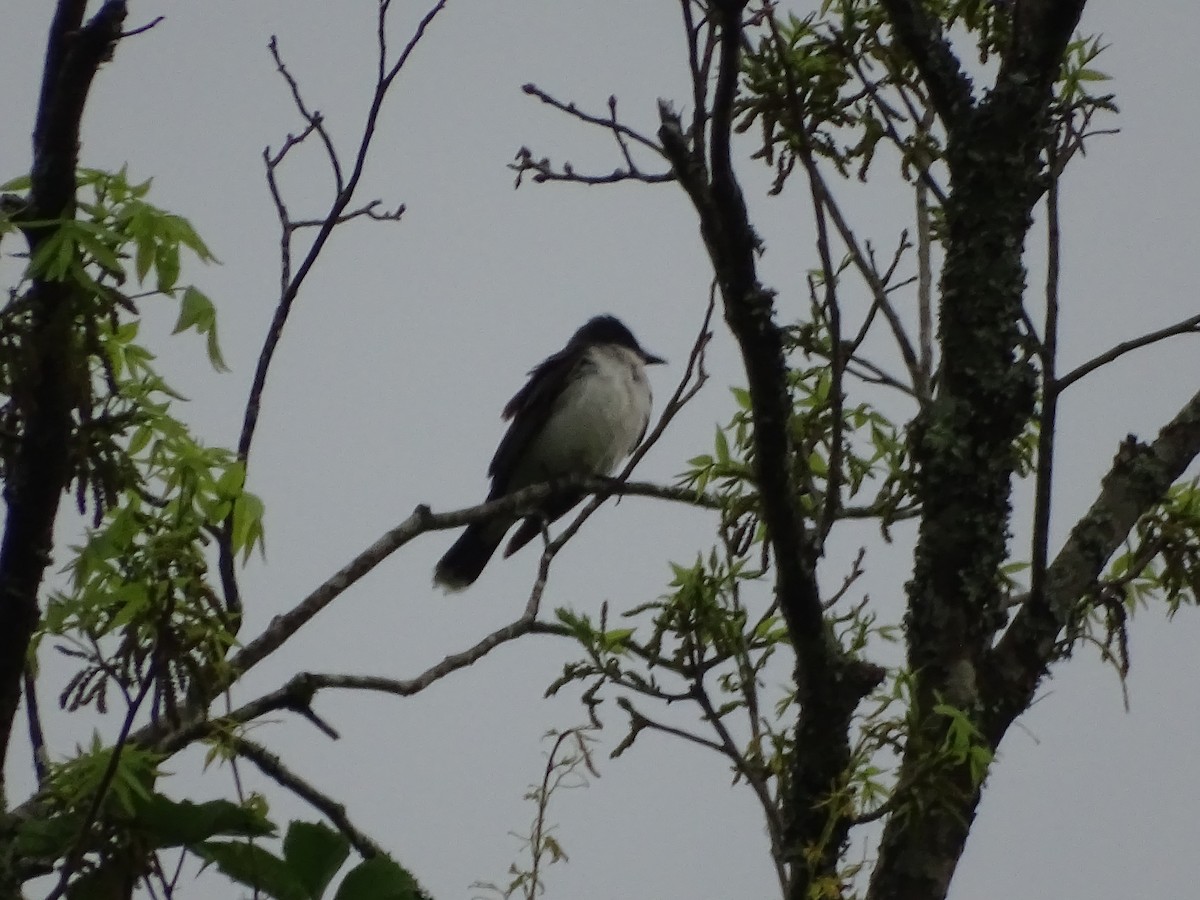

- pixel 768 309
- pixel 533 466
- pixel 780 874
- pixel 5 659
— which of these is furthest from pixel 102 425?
pixel 533 466

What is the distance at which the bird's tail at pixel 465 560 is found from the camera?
7703mm

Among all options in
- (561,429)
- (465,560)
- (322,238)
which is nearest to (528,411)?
(561,429)

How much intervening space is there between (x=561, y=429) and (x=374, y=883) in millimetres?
5258

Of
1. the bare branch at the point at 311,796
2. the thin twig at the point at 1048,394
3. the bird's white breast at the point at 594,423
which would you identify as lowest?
the bare branch at the point at 311,796

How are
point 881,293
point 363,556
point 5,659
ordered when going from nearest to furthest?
1. point 5,659
2. point 881,293
3. point 363,556

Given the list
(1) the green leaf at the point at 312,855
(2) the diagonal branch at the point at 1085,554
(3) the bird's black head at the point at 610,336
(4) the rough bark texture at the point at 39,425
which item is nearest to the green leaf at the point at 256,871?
(1) the green leaf at the point at 312,855

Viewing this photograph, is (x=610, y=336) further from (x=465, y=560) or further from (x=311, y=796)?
(x=311, y=796)

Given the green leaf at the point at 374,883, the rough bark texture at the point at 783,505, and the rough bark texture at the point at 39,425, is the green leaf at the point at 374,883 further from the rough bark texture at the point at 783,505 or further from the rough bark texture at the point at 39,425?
the rough bark texture at the point at 783,505

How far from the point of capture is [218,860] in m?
2.23

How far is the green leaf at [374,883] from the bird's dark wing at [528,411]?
17.6ft

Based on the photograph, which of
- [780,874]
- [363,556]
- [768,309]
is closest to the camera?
[768,309]

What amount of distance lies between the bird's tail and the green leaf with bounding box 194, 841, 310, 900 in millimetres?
5420

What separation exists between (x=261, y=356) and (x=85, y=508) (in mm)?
1163

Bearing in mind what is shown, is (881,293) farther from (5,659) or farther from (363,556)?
(5,659)
